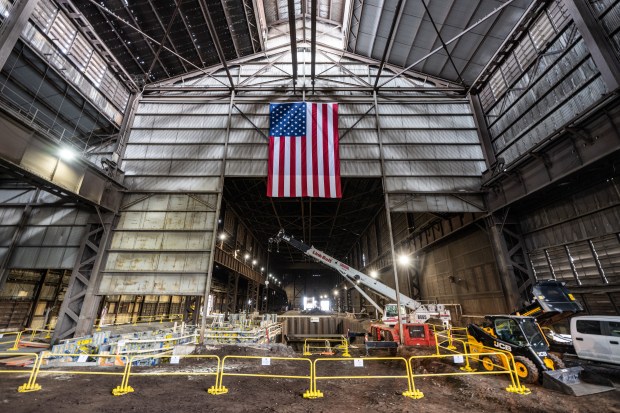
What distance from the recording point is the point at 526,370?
301 inches

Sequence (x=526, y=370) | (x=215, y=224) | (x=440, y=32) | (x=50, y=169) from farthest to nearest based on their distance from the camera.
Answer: (x=440, y=32), (x=215, y=224), (x=50, y=169), (x=526, y=370)

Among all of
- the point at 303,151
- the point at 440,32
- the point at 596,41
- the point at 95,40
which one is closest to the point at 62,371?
the point at 303,151

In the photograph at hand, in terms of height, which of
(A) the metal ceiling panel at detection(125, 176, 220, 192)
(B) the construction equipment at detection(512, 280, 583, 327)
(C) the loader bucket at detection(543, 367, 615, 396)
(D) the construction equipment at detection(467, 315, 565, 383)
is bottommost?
(C) the loader bucket at detection(543, 367, 615, 396)

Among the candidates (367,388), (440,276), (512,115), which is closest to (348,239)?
(440,276)

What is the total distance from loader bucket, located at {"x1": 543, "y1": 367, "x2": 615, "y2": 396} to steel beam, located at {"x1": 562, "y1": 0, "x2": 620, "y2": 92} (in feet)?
31.7

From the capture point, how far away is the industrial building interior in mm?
12180

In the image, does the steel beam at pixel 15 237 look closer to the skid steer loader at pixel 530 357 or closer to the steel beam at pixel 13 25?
the steel beam at pixel 13 25

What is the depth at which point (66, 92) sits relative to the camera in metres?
16.5

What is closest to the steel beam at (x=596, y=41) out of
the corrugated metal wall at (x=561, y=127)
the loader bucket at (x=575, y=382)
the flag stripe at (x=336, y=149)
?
the corrugated metal wall at (x=561, y=127)

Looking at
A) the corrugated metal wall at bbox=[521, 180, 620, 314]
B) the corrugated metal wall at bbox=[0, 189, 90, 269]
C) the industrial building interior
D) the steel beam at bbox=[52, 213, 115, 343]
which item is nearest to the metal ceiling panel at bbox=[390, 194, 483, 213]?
the industrial building interior

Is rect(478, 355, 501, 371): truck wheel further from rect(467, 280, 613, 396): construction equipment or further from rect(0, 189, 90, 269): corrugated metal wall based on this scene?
rect(0, 189, 90, 269): corrugated metal wall

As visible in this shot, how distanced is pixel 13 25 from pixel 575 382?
78.8 feet

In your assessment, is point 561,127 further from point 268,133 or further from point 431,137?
point 268,133

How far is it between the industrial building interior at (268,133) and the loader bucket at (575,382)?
5851mm
